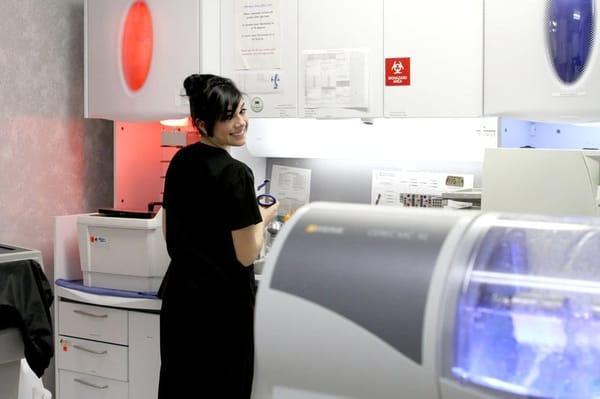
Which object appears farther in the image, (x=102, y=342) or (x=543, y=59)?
(x=102, y=342)

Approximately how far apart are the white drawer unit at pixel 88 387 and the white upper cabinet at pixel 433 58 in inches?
60.8

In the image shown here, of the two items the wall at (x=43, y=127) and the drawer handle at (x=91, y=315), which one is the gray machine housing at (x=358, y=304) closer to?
the drawer handle at (x=91, y=315)

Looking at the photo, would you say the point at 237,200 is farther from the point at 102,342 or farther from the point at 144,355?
the point at 102,342

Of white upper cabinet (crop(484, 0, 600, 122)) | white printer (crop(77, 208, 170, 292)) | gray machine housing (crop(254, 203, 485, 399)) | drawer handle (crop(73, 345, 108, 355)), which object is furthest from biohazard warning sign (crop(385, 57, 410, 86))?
gray machine housing (crop(254, 203, 485, 399))

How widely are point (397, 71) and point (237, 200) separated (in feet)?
2.87

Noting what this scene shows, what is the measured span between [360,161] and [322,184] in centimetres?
21

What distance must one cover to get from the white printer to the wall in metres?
0.44

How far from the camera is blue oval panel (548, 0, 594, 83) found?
97.3 inches

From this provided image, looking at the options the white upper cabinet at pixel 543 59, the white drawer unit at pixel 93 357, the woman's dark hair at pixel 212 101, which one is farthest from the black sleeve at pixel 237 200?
the white drawer unit at pixel 93 357

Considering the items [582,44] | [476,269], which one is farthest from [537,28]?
[476,269]

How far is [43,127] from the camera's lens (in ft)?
11.7

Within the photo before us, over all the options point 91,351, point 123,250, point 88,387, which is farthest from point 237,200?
point 88,387

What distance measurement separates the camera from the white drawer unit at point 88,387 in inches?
122

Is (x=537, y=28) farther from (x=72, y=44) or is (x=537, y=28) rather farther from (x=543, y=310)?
(x=72, y=44)
